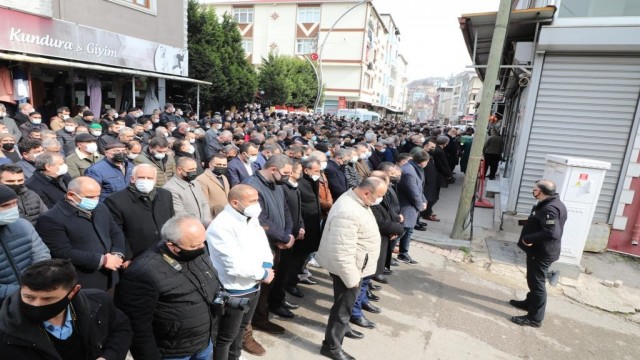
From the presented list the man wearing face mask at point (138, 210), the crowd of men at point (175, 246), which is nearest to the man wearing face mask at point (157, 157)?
the crowd of men at point (175, 246)

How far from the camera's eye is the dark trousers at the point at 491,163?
41.3ft

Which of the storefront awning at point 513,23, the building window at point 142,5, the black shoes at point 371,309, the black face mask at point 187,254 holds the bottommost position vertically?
the black shoes at point 371,309

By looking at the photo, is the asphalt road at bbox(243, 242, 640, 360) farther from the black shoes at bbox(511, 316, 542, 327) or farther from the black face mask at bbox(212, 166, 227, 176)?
the black face mask at bbox(212, 166, 227, 176)

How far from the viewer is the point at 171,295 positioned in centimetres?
235

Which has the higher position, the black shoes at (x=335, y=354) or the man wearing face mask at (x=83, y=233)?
the man wearing face mask at (x=83, y=233)

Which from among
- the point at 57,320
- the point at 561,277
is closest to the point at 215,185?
the point at 57,320

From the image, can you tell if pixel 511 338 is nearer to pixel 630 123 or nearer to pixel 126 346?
pixel 126 346

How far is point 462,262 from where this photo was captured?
666 centimetres

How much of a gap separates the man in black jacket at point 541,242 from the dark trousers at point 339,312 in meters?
2.49

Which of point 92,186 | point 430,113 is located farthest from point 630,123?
point 430,113

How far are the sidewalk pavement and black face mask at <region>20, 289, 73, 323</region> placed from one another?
6.18 meters

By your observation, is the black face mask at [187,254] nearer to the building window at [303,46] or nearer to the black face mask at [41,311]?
the black face mask at [41,311]

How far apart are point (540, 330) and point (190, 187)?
4514 mm

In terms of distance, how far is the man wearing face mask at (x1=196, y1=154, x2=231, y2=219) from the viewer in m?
4.59
